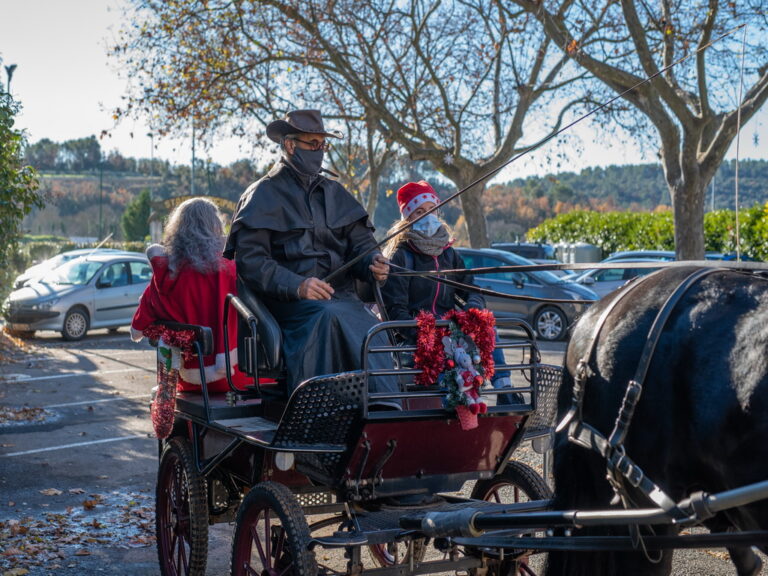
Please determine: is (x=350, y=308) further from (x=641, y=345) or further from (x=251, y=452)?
(x=641, y=345)

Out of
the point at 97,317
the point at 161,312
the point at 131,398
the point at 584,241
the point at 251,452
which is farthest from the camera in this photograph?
the point at 584,241

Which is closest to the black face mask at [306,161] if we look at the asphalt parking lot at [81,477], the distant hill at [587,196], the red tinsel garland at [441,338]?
the red tinsel garland at [441,338]

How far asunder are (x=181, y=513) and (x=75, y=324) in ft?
48.2

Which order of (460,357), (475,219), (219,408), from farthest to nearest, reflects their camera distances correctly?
(475,219), (219,408), (460,357)

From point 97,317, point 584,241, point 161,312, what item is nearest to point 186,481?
point 161,312

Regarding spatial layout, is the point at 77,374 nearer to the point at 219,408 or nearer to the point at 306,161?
the point at 219,408

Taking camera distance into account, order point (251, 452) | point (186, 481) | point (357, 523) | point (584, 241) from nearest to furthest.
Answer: point (357, 523) → point (251, 452) → point (186, 481) → point (584, 241)

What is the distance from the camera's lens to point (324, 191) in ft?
16.2

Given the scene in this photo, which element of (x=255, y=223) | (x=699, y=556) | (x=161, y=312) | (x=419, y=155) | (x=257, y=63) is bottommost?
(x=699, y=556)

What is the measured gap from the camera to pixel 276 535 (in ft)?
13.2

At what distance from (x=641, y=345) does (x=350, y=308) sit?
1954 mm

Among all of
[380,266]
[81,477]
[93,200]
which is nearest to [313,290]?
[380,266]

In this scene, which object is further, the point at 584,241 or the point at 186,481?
the point at 584,241

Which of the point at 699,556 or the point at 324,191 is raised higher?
the point at 324,191
